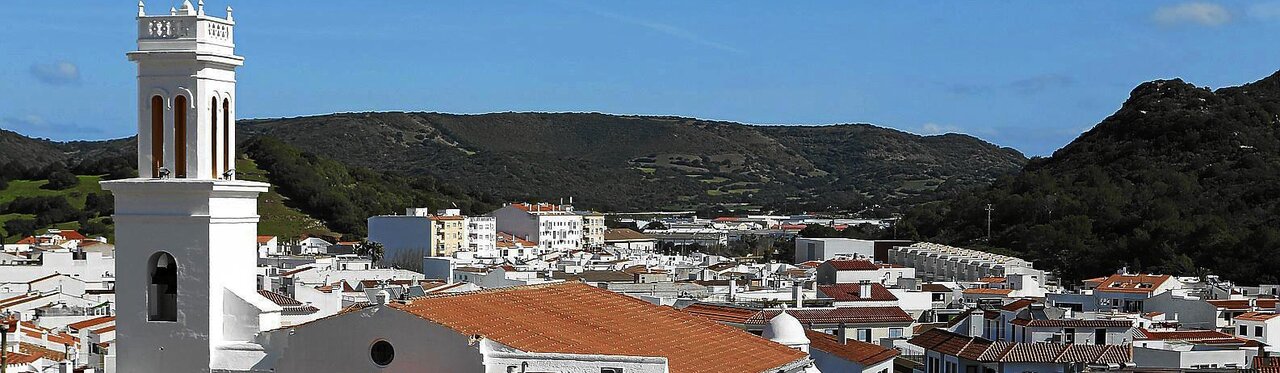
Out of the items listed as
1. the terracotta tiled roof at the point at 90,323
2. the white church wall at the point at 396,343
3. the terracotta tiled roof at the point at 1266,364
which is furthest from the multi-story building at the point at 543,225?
the white church wall at the point at 396,343

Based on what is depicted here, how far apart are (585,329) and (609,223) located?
16584 centimetres

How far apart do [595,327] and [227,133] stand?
17.0ft

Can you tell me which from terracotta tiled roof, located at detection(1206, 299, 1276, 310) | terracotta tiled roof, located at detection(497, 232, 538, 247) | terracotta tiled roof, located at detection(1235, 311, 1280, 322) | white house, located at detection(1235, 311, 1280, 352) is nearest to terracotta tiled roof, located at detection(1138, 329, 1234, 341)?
white house, located at detection(1235, 311, 1280, 352)

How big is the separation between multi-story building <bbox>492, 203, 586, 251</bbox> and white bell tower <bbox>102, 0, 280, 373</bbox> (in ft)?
378

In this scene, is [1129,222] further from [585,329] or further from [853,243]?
[585,329]

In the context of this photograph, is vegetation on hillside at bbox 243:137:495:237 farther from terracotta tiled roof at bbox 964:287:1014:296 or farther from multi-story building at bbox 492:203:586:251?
terracotta tiled roof at bbox 964:287:1014:296

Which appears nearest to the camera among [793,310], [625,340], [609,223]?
[625,340]

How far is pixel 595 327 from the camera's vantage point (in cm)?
2222

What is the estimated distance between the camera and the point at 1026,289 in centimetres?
7512

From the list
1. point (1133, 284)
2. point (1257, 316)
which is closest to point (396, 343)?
point (1257, 316)

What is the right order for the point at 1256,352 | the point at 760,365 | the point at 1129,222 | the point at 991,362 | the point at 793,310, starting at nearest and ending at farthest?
the point at 760,365 < the point at 991,362 < the point at 1256,352 < the point at 793,310 < the point at 1129,222

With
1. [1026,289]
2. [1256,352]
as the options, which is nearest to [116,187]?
[1256,352]

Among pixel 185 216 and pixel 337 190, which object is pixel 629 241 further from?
pixel 185 216

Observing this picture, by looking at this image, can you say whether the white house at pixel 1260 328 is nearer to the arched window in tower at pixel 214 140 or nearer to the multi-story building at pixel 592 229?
the arched window in tower at pixel 214 140
